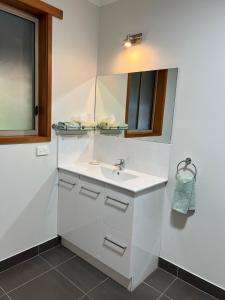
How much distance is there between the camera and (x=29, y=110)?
216 cm

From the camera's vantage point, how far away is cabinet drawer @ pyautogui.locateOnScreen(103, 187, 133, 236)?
5.72 ft

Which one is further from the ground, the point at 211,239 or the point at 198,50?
the point at 198,50

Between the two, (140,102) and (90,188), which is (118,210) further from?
(140,102)

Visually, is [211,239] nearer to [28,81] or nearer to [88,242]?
[88,242]

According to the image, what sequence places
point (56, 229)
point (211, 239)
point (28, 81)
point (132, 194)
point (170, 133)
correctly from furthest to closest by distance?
point (56, 229)
point (28, 81)
point (170, 133)
point (211, 239)
point (132, 194)

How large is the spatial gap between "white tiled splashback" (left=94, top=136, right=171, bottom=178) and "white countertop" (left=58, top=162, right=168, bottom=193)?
0.07 metres

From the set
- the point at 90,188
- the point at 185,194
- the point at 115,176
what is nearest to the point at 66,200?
the point at 90,188

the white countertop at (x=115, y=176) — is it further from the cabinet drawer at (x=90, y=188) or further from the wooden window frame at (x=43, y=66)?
the wooden window frame at (x=43, y=66)

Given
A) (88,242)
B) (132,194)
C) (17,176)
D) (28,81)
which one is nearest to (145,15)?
(28,81)

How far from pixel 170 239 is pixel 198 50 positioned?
64.6 inches

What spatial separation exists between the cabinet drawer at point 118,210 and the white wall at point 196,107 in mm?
484

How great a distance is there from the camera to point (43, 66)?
2080 millimetres

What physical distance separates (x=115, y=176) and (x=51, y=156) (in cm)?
67

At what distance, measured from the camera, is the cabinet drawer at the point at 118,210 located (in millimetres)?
1743
